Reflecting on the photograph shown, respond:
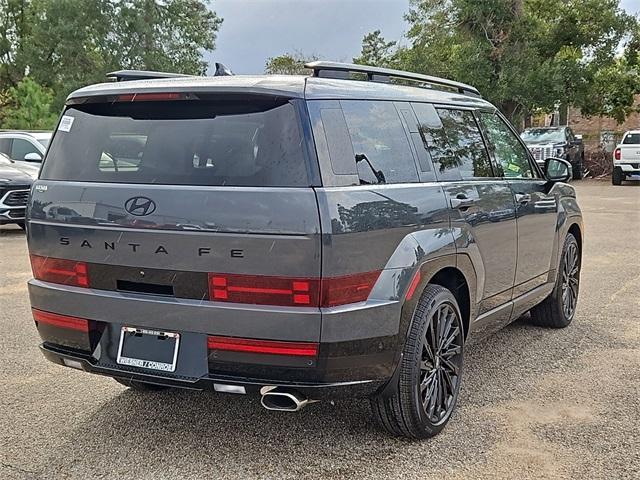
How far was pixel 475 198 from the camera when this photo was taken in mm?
4016

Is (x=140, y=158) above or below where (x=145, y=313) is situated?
above

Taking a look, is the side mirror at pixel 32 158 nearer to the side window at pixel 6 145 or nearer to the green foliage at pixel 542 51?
the side window at pixel 6 145

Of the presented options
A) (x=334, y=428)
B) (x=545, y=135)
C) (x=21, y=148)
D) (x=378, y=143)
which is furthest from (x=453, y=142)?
(x=545, y=135)

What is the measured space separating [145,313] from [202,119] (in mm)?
931

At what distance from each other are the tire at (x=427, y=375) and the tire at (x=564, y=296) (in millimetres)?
1918

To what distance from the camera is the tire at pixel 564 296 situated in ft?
18.1

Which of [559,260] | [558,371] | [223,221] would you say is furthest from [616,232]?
[223,221]

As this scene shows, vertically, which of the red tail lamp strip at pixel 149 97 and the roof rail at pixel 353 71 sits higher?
the roof rail at pixel 353 71

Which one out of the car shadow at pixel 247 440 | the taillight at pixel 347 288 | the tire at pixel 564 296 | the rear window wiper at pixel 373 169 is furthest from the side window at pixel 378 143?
the tire at pixel 564 296

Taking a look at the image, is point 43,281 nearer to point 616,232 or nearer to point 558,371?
point 558,371

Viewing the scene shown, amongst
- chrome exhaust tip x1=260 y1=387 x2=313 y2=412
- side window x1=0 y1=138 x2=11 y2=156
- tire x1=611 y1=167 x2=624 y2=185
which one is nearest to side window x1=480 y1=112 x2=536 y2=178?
chrome exhaust tip x1=260 y1=387 x2=313 y2=412

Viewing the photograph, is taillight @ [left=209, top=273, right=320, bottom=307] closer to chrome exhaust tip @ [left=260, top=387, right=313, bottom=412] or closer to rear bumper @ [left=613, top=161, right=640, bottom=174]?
chrome exhaust tip @ [left=260, top=387, right=313, bottom=412]

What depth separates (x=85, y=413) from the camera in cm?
396

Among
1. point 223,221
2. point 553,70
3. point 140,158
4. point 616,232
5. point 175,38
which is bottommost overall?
point 616,232
